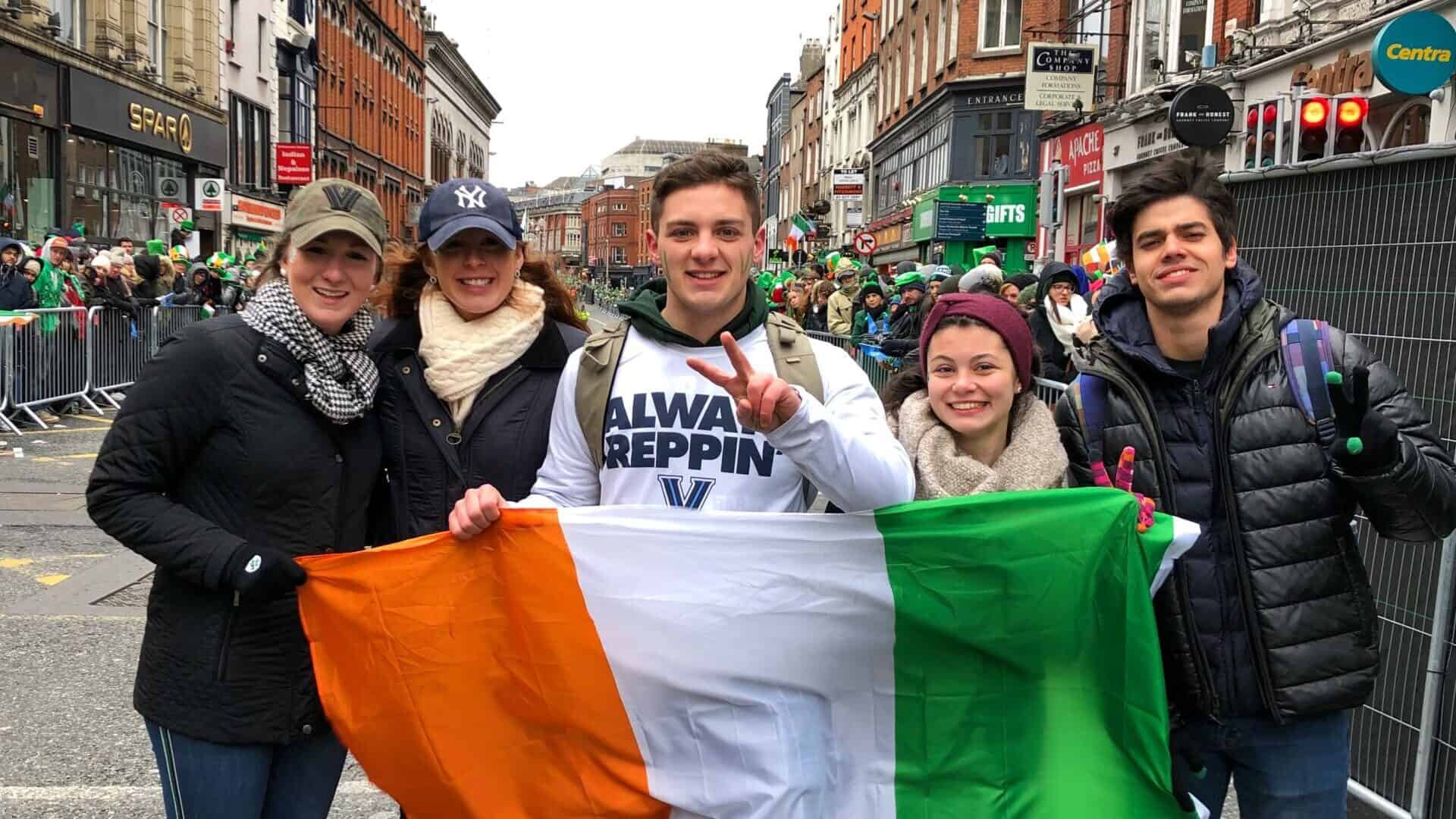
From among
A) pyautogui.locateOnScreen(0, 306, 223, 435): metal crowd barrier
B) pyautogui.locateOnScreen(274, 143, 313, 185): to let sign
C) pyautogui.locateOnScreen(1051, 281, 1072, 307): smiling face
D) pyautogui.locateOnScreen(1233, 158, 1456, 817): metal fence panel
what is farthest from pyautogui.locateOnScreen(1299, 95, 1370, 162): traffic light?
pyautogui.locateOnScreen(274, 143, 313, 185): to let sign

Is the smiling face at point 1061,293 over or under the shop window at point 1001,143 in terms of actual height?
under

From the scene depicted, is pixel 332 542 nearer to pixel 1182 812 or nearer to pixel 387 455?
pixel 387 455

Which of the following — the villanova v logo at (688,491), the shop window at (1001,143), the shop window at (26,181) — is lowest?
the villanova v logo at (688,491)

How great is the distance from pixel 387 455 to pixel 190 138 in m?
34.4

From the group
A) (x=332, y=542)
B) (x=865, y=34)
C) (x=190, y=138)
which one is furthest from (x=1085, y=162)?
(x=865, y=34)

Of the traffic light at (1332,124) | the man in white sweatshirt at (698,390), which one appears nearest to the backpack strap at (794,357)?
the man in white sweatshirt at (698,390)

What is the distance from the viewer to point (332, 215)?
276 centimetres

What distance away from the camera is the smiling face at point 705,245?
2.67 metres

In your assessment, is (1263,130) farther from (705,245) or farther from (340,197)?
(340,197)

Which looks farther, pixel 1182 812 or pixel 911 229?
pixel 911 229

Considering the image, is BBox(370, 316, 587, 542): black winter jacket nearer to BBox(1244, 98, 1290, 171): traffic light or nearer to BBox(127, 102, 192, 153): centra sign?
BBox(1244, 98, 1290, 171): traffic light

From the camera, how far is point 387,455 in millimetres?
2959

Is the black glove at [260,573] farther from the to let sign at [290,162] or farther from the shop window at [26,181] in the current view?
the to let sign at [290,162]

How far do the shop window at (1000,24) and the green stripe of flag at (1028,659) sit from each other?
35.1m
